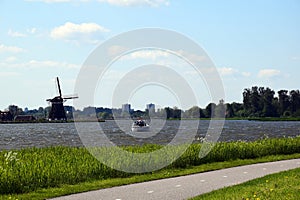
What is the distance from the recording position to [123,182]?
49.8 feet

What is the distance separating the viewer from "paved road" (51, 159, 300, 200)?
12539 millimetres

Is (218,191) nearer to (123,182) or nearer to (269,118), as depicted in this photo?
(123,182)

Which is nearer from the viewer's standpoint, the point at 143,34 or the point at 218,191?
the point at 218,191

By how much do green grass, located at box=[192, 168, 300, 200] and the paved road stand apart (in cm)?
71

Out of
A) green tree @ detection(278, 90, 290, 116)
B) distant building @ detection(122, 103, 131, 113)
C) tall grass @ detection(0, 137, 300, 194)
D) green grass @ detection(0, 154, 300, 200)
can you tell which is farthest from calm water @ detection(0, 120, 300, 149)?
green tree @ detection(278, 90, 290, 116)

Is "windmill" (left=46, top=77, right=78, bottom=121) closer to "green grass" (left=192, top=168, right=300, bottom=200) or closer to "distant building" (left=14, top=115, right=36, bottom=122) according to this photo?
"distant building" (left=14, top=115, right=36, bottom=122)

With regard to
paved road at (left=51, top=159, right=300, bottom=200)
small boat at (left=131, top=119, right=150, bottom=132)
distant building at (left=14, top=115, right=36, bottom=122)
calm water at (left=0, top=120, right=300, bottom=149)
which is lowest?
paved road at (left=51, top=159, right=300, bottom=200)

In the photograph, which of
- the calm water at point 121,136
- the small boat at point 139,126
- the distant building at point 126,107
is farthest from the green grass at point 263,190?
the small boat at point 139,126

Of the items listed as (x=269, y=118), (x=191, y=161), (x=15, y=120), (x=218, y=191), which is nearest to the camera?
(x=218, y=191)

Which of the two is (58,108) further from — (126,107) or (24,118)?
(126,107)

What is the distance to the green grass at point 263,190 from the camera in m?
11.6

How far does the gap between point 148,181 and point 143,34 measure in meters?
7.03

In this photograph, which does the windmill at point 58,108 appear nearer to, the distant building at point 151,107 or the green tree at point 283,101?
the distant building at point 151,107

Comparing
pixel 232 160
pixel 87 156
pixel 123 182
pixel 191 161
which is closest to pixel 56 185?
pixel 123 182
